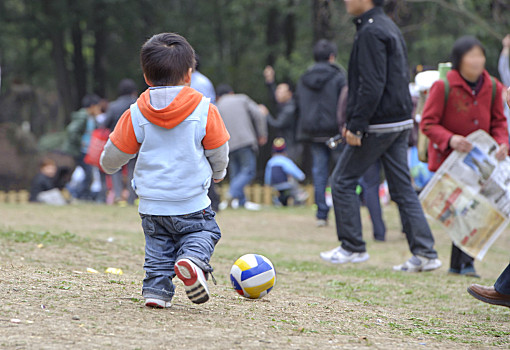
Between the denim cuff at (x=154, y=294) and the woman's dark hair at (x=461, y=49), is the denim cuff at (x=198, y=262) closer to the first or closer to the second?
the denim cuff at (x=154, y=294)

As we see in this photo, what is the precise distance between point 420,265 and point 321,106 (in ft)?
13.6

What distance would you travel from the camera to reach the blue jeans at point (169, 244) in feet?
13.8

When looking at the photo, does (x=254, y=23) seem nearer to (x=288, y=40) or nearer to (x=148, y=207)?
(x=288, y=40)

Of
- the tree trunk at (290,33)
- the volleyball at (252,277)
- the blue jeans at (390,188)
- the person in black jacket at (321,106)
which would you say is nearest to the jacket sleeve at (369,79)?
the blue jeans at (390,188)

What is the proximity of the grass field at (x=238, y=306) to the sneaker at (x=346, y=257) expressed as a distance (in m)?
0.09

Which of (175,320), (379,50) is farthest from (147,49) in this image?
(379,50)

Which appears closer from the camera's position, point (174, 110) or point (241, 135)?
point (174, 110)

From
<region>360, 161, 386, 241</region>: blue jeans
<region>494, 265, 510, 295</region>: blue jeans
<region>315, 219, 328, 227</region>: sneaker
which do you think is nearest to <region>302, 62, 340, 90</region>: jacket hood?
→ <region>360, 161, 386, 241</region>: blue jeans

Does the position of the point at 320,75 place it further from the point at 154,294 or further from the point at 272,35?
the point at 272,35

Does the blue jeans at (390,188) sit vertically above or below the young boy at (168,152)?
below

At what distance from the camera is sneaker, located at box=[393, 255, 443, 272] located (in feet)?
22.3

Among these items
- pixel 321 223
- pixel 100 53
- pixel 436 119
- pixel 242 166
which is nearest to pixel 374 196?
pixel 321 223

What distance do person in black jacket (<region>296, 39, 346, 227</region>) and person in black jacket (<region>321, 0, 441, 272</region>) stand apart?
3607 millimetres

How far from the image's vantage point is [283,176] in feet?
50.8
